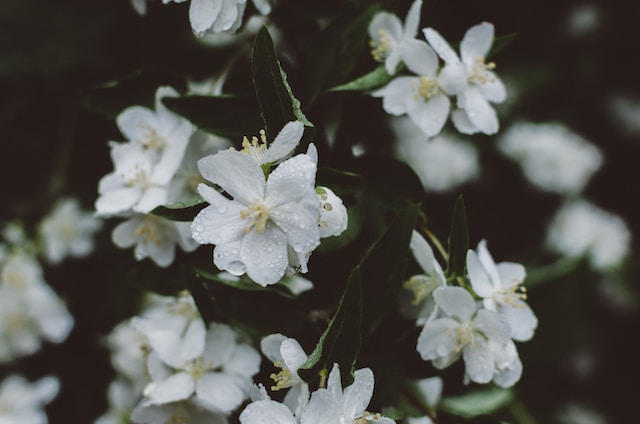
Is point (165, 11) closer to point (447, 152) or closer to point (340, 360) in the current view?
point (340, 360)

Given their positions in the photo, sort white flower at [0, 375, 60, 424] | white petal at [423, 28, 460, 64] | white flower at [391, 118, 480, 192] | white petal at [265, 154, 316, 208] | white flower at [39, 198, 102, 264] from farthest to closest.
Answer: white flower at [391, 118, 480, 192] < white flower at [39, 198, 102, 264] < white flower at [0, 375, 60, 424] < white petal at [423, 28, 460, 64] < white petal at [265, 154, 316, 208]

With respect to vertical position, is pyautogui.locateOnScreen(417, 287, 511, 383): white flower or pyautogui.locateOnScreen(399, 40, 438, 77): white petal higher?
pyautogui.locateOnScreen(399, 40, 438, 77): white petal

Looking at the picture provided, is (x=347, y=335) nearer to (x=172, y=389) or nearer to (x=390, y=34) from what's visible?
(x=172, y=389)

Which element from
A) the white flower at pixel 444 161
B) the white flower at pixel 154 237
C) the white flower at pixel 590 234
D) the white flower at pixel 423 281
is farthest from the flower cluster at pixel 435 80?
the white flower at pixel 590 234

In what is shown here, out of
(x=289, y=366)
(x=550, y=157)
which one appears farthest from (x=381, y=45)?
(x=550, y=157)

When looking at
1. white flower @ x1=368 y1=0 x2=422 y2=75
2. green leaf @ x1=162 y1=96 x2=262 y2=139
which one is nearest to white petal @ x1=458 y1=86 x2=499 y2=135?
white flower @ x1=368 y1=0 x2=422 y2=75

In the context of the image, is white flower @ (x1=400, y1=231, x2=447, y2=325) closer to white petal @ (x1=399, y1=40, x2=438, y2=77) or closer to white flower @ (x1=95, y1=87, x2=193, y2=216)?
white petal @ (x1=399, y1=40, x2=438, y2=77)
